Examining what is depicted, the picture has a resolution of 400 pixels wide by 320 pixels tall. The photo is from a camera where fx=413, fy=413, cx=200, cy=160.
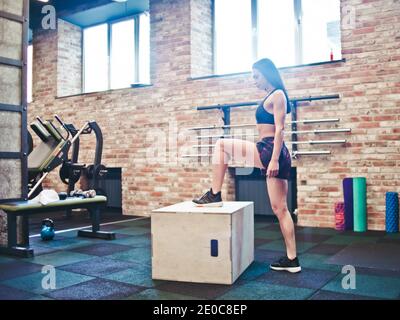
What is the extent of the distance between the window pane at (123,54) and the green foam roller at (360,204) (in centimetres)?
439

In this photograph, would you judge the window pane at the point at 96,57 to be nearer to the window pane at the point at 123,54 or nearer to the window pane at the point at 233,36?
the window pane at the point at 123,54

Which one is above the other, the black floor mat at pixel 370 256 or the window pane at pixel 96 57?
the window pane at pixel 96 57

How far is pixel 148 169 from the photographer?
21.4 feet

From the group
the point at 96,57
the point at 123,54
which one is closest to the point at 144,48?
the point at 123,54

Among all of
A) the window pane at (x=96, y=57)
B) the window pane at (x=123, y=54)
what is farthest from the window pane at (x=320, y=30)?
the window pane at (x=96, y=57)

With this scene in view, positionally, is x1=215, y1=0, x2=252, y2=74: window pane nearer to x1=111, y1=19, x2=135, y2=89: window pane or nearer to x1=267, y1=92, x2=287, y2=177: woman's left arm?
x1=111, y1=19, x2=135, y2=89: window pane

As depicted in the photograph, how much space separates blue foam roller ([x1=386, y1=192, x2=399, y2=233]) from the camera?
4.66 meters

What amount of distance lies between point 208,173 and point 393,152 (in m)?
2.44

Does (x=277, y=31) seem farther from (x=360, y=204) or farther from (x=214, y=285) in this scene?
(x=214, y=285)

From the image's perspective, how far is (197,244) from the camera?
2.82 metres

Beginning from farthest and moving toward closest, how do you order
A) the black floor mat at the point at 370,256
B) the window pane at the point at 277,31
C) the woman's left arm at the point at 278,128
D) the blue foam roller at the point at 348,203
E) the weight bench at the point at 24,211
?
the window pane at the point at 277,31 → the blue foam roller at the point at 348,203 → the weight bench at the point at 24,211 → the black floor mat at the point at 370,256 → the woman's left arm at the point at 278,128

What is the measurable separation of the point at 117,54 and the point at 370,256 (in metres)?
5.89

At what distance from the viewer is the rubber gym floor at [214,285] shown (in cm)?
257
